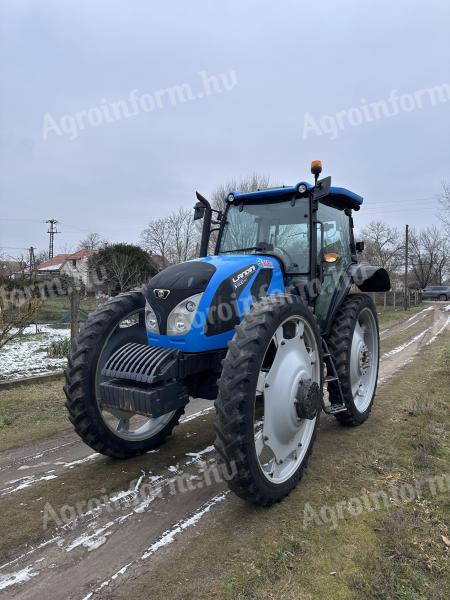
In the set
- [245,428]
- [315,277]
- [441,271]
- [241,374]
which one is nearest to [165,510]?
[245,428]

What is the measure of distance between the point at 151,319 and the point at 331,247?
2231 millimetres

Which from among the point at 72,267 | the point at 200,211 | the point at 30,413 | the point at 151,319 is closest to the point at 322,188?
the point at 200,211

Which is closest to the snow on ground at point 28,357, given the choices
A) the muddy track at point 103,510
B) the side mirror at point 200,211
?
the muddy track at point 103,510

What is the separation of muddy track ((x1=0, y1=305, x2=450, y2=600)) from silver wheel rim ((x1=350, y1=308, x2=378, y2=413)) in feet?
2.02

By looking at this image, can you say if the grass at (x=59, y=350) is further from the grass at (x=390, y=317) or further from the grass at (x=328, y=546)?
the grass at (x=390, y=317)

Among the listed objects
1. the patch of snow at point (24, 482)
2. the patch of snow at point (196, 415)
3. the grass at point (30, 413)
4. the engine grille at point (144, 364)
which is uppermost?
the engine grille at point (144, 364)

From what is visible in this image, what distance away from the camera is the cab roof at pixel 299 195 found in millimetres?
4453

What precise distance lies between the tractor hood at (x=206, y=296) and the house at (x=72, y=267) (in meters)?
6.83

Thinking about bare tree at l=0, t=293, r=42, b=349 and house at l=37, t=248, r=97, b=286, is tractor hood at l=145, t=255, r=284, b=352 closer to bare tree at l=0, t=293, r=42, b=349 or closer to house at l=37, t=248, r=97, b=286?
bare tree at l=0, t=293, r=42, b=349

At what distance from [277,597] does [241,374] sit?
119 cm

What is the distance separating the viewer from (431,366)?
8.59m

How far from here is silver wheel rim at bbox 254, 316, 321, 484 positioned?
326cm

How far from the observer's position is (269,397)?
3275mm

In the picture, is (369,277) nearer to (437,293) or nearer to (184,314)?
(184,314)
